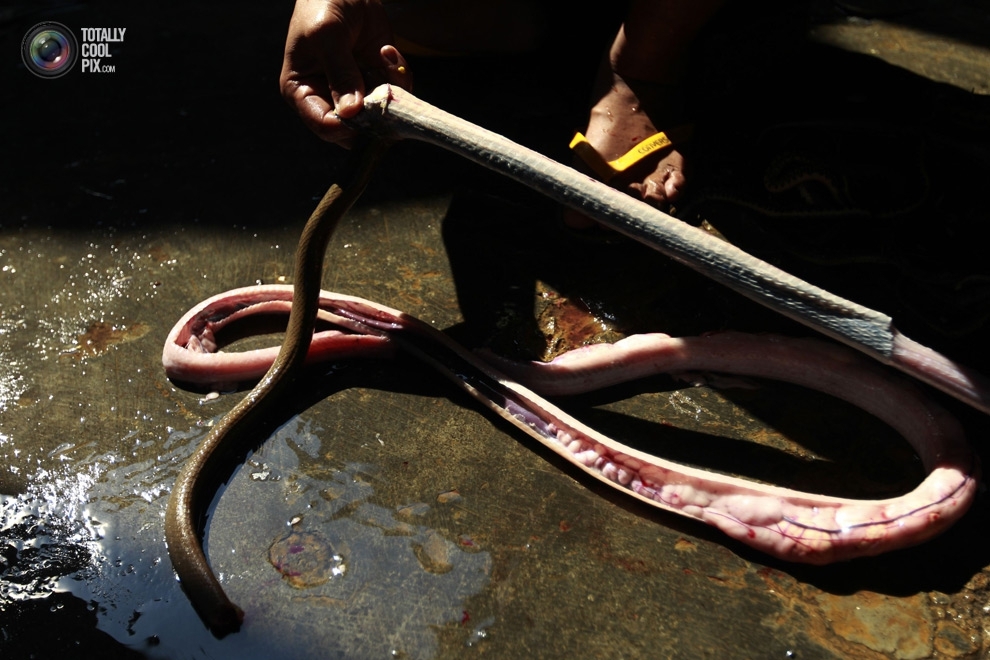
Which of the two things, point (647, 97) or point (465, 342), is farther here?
point (647, 97)

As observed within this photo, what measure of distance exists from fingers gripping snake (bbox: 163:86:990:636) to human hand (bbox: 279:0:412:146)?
0.12 m

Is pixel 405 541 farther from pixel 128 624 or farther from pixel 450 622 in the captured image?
pixel 128 624

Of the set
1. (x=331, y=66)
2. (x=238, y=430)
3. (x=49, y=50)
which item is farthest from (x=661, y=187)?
(x=49, y=50)

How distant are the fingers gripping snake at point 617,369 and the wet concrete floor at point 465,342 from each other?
61 mm

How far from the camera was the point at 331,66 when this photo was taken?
193 cm

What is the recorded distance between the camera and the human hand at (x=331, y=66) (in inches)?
75.1

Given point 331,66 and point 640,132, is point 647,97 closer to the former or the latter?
point 640,132

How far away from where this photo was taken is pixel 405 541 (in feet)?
5.70

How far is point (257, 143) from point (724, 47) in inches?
62.0

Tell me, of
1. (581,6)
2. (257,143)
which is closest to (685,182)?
(581,6)

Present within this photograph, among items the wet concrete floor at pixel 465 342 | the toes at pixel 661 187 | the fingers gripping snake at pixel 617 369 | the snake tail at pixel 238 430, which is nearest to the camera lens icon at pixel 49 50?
the wet concrete floor at pixel 465 342

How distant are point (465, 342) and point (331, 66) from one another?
2.50 ft

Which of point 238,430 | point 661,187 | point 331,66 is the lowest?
point 238,430

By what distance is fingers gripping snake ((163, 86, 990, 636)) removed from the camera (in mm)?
1625
